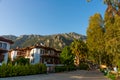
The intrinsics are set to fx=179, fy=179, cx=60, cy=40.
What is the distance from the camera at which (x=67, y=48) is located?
66.1 metres

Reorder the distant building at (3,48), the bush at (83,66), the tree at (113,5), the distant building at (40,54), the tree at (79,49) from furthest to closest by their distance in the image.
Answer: the bush at (83,66)
the tree at (79,49)
the distant building at (40,54)
the distant building at (3,48)
the tree at (113,5)

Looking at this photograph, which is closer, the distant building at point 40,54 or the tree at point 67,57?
the tree at point 67,57

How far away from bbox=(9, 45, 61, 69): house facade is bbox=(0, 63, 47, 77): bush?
15.5m

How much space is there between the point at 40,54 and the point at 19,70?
26.9 metres

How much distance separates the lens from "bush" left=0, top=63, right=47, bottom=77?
1331 inches

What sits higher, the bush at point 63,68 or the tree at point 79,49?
the tree at point 79,49

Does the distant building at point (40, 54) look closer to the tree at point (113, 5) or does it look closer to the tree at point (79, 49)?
the tree at point (79, 49)

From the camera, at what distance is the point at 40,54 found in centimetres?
6469

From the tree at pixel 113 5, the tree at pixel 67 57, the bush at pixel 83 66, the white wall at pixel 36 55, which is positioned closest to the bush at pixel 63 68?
the tree at pixel 67 57

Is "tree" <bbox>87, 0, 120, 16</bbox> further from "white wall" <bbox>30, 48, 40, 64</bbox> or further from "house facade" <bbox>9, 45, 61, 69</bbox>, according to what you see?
"white wall" <bbox>30, 48, 40, 64</bbox>

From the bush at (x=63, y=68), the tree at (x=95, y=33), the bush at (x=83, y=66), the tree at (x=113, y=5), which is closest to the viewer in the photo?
the tree at (x=113, y=5)

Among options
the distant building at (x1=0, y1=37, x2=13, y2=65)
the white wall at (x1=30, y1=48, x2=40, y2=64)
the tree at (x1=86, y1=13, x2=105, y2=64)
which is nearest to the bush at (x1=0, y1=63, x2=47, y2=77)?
the distant building at (x1=0, y1=37, x2=13, y2=65)

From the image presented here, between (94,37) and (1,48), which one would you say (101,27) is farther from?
(1,48)

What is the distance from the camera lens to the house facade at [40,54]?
64750mm
